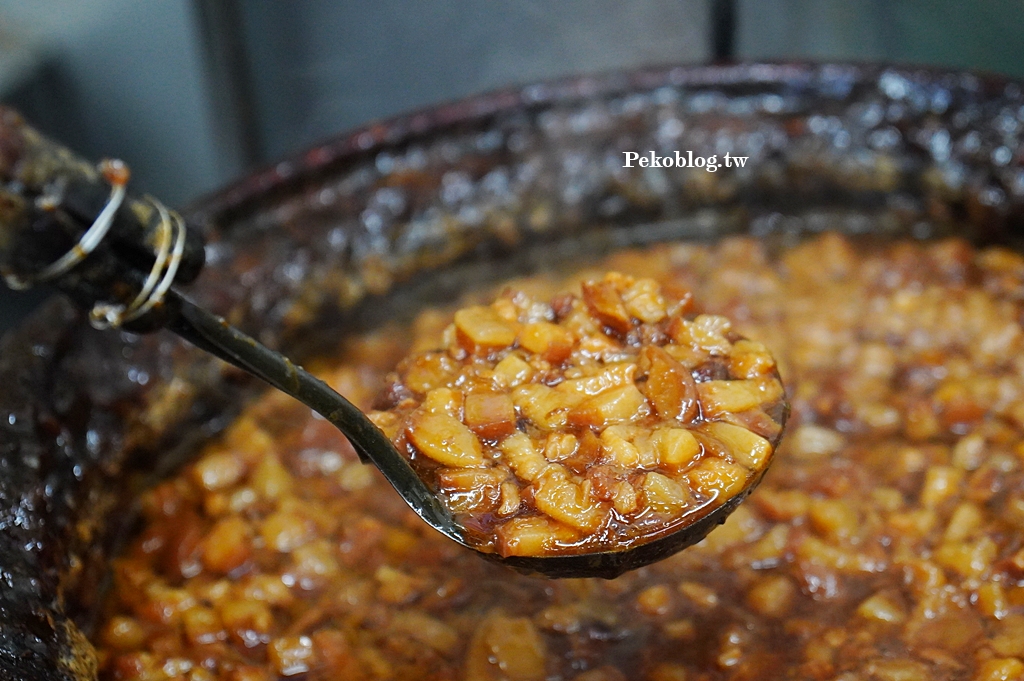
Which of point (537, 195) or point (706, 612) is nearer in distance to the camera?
point (706, 612)


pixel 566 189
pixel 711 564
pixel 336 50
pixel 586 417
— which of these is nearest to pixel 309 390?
pixel 586 417

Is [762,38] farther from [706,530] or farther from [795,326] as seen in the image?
[706,530]

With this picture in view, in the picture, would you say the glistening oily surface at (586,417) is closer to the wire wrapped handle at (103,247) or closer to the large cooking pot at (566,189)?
the wire wrapped handle at (103,247)

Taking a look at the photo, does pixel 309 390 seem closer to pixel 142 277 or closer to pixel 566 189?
pixel 142 277

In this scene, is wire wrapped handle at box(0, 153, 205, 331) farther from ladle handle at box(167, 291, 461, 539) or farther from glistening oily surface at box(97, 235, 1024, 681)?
glistening oily surface at box(97, 235, 1024, 681)

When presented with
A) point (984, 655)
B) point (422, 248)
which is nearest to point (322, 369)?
point (422, 248)

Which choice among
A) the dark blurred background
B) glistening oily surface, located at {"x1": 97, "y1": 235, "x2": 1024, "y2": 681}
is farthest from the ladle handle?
the dark blurred background
